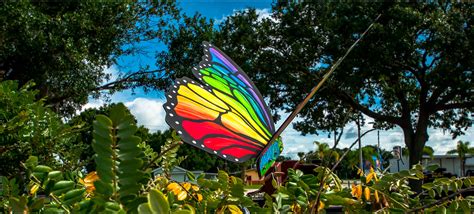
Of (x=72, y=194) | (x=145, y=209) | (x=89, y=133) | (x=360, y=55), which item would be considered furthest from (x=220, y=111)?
(x=360, y=55)

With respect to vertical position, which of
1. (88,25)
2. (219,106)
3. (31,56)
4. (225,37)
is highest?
(225,37)

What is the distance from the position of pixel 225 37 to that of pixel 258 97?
13298 millimetres

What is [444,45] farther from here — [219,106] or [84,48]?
[219,106]

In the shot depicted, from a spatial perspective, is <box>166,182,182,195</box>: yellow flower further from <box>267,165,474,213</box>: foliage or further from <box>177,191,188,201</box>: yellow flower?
<box>267,165,474,213</box>: foliage

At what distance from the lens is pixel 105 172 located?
371 mm

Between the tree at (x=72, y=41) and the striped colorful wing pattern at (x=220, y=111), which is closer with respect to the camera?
the striped colorful wing pattern at (x=220, y=111)

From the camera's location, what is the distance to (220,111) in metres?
0.85

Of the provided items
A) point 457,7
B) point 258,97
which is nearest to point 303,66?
point 457,7

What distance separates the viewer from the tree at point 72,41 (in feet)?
32.7

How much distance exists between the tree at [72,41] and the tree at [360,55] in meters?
1.16

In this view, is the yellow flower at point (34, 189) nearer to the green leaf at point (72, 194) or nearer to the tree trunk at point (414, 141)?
the green leaf at point (72, 194)

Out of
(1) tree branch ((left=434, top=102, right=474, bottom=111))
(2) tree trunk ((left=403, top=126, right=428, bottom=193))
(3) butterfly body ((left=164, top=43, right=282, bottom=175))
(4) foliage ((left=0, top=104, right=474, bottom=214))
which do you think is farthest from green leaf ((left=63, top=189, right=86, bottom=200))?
(2) tree trunk ((left=403, top=126, right=428, bottom=193))

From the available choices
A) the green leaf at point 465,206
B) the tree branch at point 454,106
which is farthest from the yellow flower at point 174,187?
the tree branch at point 454,106

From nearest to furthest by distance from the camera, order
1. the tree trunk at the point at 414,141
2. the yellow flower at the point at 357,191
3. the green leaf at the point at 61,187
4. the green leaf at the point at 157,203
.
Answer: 1. the green leaf at the point at 157,203
2. the green leaf at the point at 61,187
3. the yellow flower at the point at 357,191
4. the tree trunk at the point at 414,141
